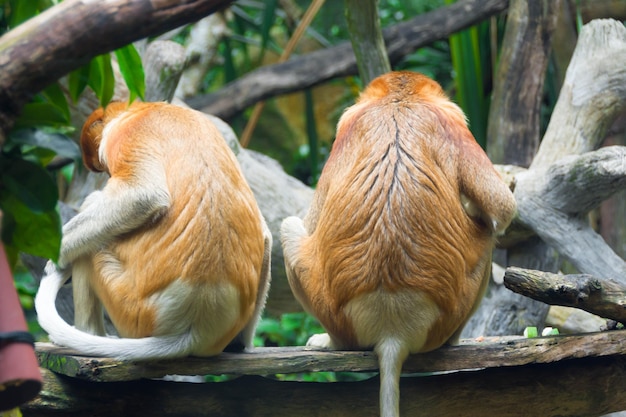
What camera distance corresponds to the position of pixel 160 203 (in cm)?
372

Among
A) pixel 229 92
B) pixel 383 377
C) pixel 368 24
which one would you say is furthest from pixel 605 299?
pixel 229 92

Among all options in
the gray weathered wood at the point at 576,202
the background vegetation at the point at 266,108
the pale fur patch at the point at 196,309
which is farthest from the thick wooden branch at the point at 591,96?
the pale fur patch at the point at 196,309

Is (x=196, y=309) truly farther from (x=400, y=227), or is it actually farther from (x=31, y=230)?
(x=31, y=230)

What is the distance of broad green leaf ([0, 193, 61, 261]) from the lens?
2.08m

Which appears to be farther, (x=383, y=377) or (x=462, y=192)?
(x=462, y=192)

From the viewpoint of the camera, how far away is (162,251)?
146 inches

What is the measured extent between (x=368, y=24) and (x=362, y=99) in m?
2.29

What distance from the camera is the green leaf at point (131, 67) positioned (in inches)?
106

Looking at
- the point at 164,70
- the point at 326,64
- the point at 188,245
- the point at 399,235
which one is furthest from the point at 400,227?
the point at 326,64

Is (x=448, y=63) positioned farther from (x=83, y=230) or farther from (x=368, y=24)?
→ (x=83, y=230)

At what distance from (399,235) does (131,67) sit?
1631 mm

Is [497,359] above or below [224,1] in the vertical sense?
below

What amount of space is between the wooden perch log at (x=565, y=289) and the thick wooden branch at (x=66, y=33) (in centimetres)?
228

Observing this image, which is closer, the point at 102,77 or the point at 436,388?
the point at 102,77
